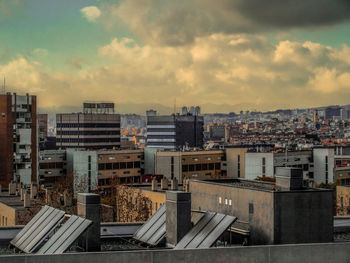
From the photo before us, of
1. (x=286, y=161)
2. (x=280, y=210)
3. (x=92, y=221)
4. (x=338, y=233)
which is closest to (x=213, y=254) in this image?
(x=280, y=210)

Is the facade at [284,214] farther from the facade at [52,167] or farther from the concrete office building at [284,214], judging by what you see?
the facade at [52,167]

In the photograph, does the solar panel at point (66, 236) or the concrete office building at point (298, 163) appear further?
the concrete office building at point (298, 163)

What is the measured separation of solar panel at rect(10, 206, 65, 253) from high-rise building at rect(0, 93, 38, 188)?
373 feet

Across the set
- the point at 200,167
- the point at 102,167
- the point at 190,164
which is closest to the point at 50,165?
the point at 102,167

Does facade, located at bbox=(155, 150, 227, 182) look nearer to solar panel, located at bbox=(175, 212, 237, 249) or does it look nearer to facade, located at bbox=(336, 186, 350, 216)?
facade, located at bbox=(336, 186, 350, 216)

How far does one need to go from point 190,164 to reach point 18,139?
37044 millimetres

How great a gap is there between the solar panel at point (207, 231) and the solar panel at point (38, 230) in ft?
15.8

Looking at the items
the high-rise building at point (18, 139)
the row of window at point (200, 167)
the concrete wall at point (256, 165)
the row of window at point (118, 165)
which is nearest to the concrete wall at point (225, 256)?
the concrete wall at point (256, 165)

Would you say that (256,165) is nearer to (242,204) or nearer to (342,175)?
(342,175)

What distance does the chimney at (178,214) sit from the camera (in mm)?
24484

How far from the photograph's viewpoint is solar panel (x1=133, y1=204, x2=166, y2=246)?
2594 centimetres

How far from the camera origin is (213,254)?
68.5 feet

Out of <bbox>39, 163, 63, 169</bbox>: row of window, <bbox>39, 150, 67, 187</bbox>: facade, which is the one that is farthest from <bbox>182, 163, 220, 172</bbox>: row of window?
<bbox>39, 163, 63, 169</bbox>: row of window

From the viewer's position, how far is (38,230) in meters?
26.3
